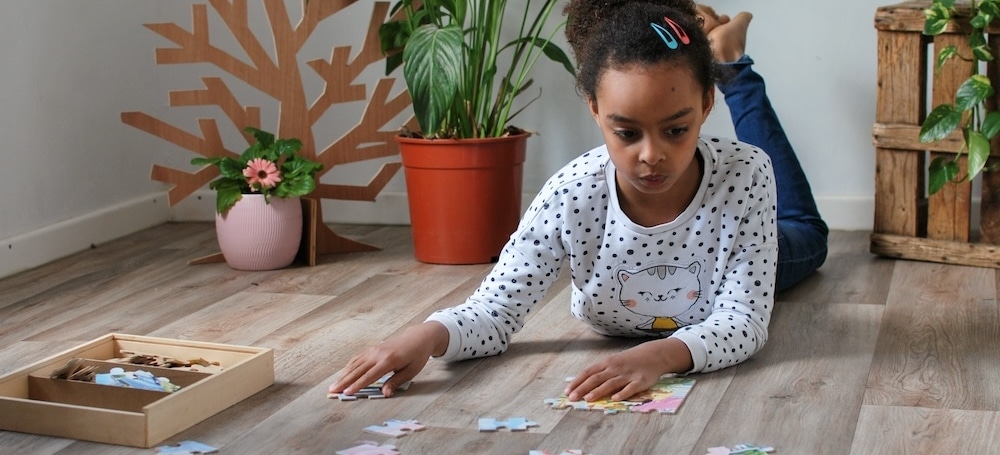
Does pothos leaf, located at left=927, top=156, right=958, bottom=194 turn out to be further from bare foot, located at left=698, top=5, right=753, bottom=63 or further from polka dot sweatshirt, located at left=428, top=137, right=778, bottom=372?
polka dot sweatshirt, located at left=428, top=137, right=778, bottom=372

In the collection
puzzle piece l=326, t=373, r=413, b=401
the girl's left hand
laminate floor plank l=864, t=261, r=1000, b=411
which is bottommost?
laminate floor plank l=864, t=261, r=1000, b=411

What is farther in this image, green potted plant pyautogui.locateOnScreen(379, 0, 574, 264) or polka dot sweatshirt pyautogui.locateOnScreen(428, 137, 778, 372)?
green potted plant pyautogui.locateOnScreen(379, 0, 574, 264)

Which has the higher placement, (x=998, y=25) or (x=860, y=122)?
(x=998, y=25)

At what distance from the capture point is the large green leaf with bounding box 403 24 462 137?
7.47 ft

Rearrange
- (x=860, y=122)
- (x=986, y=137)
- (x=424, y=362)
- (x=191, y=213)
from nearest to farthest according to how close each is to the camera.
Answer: (x=424, y=362)
(x=986, y=137)
(x=860, y=122)
(x=191, y=213)

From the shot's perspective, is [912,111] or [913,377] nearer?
[913,377]

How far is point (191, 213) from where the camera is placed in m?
3.16

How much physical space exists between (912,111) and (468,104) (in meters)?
0.91

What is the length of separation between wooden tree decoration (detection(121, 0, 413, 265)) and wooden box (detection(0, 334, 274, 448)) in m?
0.85

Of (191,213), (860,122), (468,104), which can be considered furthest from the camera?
(191,213)


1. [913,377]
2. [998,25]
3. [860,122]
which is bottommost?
[913,377]

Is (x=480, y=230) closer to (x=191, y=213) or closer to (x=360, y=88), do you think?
(x=360, y=88)

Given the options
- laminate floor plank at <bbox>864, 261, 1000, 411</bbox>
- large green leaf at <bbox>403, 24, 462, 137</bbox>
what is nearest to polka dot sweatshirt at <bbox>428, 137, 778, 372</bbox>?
laminate floor plank at <bbox>864, 261, 1000, 411</bbox>

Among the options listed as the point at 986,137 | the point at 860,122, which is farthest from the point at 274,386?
the point at 860,122
